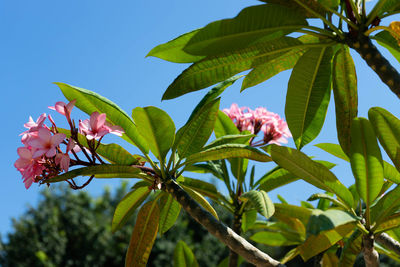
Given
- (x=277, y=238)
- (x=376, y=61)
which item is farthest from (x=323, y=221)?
(x=277, y=238)

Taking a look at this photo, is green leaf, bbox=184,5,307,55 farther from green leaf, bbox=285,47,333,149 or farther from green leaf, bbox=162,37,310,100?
green leaf, bbox=285,47,333,149

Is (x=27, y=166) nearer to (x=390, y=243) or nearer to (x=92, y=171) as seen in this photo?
(x=92, y=171)

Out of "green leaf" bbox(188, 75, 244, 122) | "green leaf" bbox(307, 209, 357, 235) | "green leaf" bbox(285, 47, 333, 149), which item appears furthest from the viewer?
"green leaf" bbox(188, 75, 244, 122)

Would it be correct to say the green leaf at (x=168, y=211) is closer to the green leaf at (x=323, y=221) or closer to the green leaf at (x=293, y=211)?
the green leaf at (x=293, y=211)

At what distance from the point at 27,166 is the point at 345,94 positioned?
3.81 ft

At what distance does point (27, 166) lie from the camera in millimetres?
1374

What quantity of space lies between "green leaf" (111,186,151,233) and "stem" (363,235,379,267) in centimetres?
83


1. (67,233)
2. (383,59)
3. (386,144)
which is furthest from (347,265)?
(67,233)

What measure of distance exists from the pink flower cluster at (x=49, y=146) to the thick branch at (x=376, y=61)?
0.87m

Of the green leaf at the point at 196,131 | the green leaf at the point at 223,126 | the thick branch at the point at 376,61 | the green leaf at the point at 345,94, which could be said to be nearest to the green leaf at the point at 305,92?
the green leaf at the point at 345,94

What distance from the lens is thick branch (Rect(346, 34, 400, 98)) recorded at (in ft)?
4.29

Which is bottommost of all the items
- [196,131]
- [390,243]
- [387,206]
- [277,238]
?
[390,243]

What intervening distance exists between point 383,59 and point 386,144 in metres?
0.28

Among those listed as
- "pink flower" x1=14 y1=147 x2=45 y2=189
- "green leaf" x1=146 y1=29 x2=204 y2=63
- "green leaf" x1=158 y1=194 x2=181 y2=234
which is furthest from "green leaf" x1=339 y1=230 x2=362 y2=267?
"pink flower" x1=14 y1=147 x2=45 y2=189
